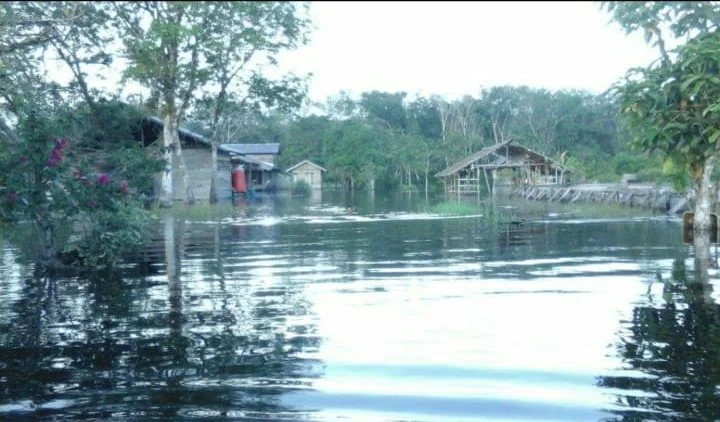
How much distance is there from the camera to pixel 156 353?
26.7 feet

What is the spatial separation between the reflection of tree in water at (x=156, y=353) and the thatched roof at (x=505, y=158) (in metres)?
37.0

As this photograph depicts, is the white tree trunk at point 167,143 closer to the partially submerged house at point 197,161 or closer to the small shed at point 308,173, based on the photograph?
the partially submerged house at point 197,161

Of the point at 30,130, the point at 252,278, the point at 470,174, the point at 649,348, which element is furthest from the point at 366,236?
the point at 470,174

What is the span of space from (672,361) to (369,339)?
3074 millimetres

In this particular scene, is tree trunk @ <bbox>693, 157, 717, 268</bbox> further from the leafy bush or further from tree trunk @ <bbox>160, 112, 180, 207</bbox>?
the leafy bush

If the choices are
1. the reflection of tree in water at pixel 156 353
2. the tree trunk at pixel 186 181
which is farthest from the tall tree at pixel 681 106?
the tree trunk at pixel 186 181

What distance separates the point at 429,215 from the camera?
30453 mm

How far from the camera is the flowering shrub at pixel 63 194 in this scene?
1249 cm

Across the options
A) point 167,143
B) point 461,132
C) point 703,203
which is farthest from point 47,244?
point 461,132

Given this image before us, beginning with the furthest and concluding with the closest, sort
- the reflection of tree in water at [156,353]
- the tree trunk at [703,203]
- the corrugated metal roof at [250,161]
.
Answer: the corrugated metal roof at [250,161]
the tree trunk at [703,203]
the reflection of tree in water at [156,353]

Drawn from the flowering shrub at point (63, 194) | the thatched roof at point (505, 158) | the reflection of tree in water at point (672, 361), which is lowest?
the reflection of tree in water at point (672, 361)

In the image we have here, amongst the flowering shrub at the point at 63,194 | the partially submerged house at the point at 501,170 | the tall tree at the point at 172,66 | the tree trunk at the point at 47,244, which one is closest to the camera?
the flowering shrub at the point at 63,194

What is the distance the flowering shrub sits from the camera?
492 inches

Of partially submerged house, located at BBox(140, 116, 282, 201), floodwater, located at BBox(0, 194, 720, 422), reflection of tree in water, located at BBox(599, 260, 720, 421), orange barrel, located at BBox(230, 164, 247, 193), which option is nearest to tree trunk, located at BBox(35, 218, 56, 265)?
floodwater, located at BBox(0, 194, 720, 422)
